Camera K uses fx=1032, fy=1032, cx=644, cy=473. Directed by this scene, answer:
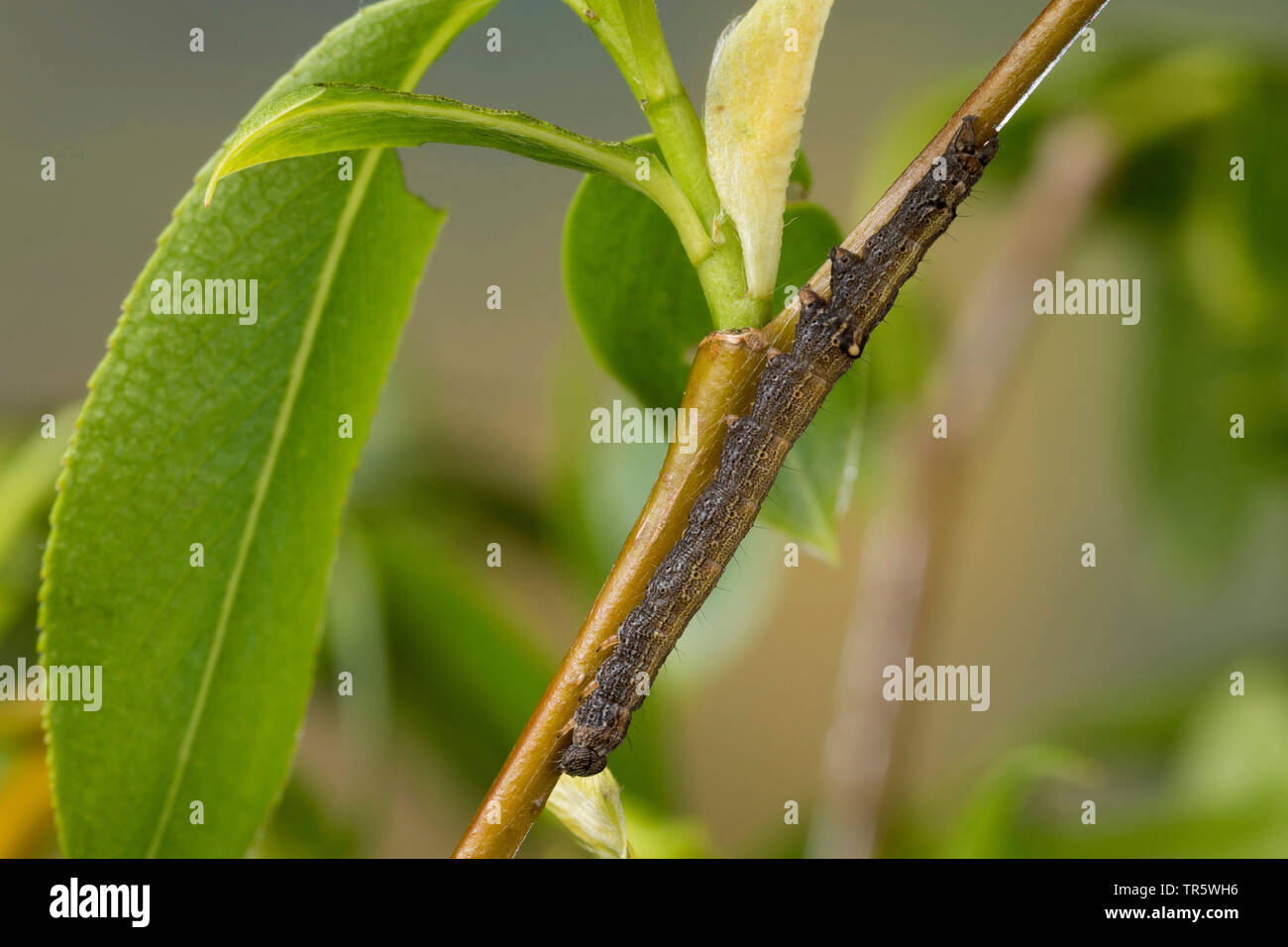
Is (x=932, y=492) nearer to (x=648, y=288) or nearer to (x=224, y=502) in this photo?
(x=648, y=288)

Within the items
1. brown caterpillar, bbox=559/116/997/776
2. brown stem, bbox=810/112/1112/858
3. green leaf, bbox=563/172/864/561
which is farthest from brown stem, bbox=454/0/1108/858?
brown stem, bbox=810/112/1112/858

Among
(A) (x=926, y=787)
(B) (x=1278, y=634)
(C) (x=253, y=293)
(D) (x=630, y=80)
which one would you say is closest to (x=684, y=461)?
(D) (x=630, y=80)

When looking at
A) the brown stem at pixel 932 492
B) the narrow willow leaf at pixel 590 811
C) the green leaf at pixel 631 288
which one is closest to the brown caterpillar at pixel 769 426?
the narrow willow leaf at pixel 590 811

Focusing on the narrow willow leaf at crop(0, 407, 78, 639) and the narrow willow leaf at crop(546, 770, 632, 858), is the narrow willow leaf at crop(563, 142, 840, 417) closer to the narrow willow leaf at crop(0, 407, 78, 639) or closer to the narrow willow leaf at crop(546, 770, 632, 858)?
the narrow willow leaf at crop(546, 770, 632, 858)
